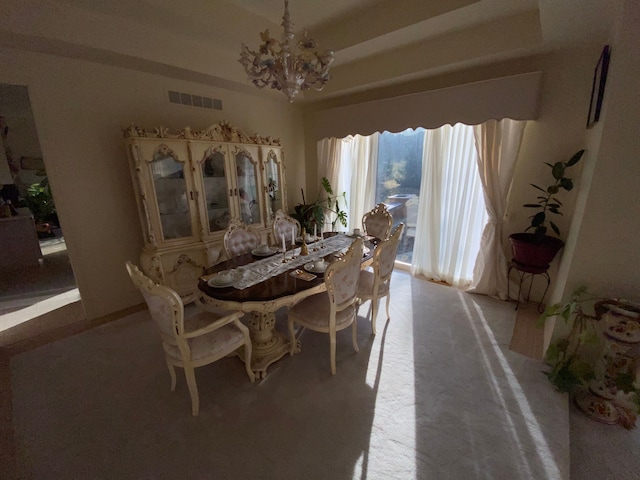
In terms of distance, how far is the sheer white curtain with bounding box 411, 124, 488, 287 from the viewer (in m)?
3.01

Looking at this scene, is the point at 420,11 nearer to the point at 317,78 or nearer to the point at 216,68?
the point at 317,78

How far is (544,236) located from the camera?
99.1 inches

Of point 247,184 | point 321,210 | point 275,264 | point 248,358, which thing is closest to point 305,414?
point 248,358

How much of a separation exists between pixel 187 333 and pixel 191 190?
1.82 metres

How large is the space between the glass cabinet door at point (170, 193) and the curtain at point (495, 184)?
3331 millimetres

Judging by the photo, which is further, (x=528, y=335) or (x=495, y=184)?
(x=495, y=184)

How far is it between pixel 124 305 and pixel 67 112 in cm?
204

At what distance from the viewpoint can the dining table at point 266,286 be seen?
1.65m

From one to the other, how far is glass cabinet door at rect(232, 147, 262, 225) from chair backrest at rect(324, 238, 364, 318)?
1.98 m

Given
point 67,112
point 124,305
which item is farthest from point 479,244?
point 67,112

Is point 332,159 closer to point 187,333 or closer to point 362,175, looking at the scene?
point 362,175

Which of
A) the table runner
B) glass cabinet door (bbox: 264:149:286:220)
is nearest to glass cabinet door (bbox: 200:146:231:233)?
glass cabinet door (bbox: 264:149:286:220)

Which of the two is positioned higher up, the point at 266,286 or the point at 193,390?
the point at 266,286

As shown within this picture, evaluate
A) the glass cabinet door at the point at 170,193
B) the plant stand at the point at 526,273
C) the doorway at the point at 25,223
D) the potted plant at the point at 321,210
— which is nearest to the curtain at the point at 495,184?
the plant stand at the point at 526,273
